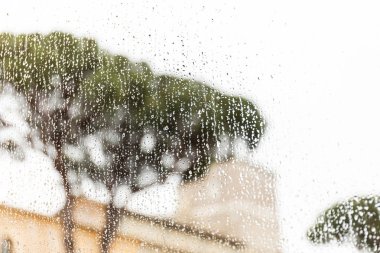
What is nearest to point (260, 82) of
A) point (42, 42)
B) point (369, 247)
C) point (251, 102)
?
point (251, 102)

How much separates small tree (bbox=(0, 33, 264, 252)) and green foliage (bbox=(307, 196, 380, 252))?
1.32 ft

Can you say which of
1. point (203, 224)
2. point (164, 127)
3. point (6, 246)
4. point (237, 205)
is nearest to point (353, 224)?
point (237, 205)

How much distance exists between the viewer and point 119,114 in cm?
262

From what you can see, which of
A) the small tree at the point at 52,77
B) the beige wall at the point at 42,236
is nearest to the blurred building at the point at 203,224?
the beige wall at the point at 42,236

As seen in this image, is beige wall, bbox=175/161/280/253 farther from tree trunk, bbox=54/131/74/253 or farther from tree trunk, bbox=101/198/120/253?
tree trunk, bbox=54/131/74/253

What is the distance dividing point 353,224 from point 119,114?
1040 mm

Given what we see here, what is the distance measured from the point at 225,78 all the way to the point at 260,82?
0.50 feet

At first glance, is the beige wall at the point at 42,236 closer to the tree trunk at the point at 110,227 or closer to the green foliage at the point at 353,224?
the tree trunk at the point at 110,227

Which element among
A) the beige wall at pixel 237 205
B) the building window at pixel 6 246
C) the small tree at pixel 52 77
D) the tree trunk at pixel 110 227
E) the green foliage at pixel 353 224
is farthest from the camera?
the small tree at pixel 52 77

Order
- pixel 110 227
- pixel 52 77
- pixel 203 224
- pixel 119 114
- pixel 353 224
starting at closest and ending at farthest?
pixel 353 224 → pixel 203 224 → pixel 110 227 → pixel 119 114 → pixel 52 77

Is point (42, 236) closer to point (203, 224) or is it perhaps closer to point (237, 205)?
point (203, 224)

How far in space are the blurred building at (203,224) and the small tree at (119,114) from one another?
0.05 metres

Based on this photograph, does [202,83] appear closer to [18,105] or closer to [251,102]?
[251,102]

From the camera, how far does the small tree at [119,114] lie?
2.47 metres
